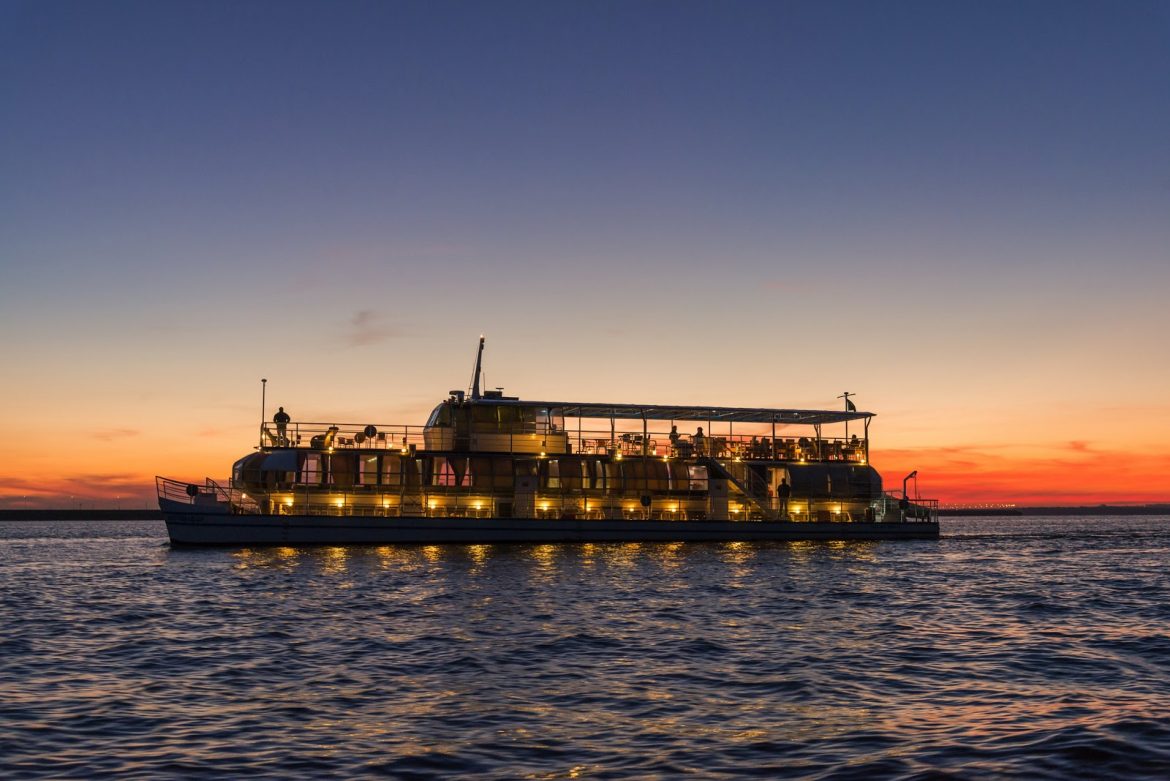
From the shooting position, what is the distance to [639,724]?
13953mm

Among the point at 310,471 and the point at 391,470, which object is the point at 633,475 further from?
the point at 310,471

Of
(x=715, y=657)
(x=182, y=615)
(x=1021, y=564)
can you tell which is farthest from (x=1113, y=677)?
(x=1021, y=564)

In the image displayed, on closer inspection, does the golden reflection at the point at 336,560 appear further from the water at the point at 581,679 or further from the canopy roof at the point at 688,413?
the canopy roof at the point at 688,413

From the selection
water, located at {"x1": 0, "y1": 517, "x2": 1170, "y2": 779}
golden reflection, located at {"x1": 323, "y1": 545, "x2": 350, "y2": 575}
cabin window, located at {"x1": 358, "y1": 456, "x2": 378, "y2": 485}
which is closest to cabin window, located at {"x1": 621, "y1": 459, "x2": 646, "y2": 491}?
cabin window, located at {"x1": 358, "y1": 456, "x2": 378, "y2": 485}

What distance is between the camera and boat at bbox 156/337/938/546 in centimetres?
5603

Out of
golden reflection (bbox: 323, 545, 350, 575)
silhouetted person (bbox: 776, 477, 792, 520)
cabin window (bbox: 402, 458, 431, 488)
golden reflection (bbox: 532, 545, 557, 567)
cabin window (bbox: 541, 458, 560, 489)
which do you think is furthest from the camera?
silhouetted person (bbox: 776, 477, 792, 520)

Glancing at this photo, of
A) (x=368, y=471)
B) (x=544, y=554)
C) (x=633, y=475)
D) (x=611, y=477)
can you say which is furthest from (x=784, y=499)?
(x=368, y=471)

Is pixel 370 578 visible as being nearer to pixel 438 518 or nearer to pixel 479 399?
pixel 438 518

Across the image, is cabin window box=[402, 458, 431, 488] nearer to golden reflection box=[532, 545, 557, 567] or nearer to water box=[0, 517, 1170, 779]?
golden reflection box=[532, 545, 557, 567]

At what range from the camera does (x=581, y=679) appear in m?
17.6

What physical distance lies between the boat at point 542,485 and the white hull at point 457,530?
0.08m

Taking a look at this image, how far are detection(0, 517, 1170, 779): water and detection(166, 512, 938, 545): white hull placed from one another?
16.5 metres

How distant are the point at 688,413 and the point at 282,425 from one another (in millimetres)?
26914

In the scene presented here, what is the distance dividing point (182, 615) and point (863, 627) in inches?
765
